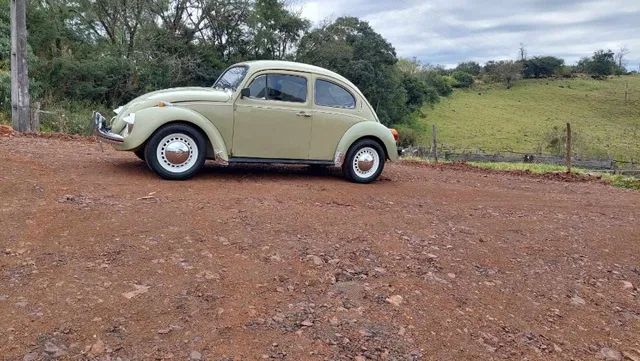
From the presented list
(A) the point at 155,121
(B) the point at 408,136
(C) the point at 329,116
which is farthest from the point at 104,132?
(B) the point at 408,136

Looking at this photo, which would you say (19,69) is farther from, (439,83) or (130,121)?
(439,83)

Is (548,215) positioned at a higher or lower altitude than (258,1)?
lower

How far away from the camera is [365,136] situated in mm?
7699

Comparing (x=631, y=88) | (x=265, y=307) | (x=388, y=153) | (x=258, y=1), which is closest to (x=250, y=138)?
(x=388, y=153)

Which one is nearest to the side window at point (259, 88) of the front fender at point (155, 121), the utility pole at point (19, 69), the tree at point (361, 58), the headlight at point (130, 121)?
the front fender at point (155, 121)

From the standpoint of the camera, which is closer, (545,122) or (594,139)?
(594,139)

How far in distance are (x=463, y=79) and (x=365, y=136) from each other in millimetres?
75287

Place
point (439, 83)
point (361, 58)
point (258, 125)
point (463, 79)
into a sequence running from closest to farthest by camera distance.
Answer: point (258, 125) < point (361, 58) < point (439, 83) < point (463, 79)

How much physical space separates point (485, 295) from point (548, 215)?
3.23 m

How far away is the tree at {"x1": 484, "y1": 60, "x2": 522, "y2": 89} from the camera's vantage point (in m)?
78.9

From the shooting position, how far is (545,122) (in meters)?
55.3

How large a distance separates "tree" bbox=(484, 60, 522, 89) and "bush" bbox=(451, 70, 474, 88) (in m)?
4.23

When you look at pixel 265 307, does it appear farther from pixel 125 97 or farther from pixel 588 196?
pixel 125 97

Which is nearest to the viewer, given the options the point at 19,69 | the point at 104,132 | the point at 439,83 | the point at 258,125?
the point at 104,132
